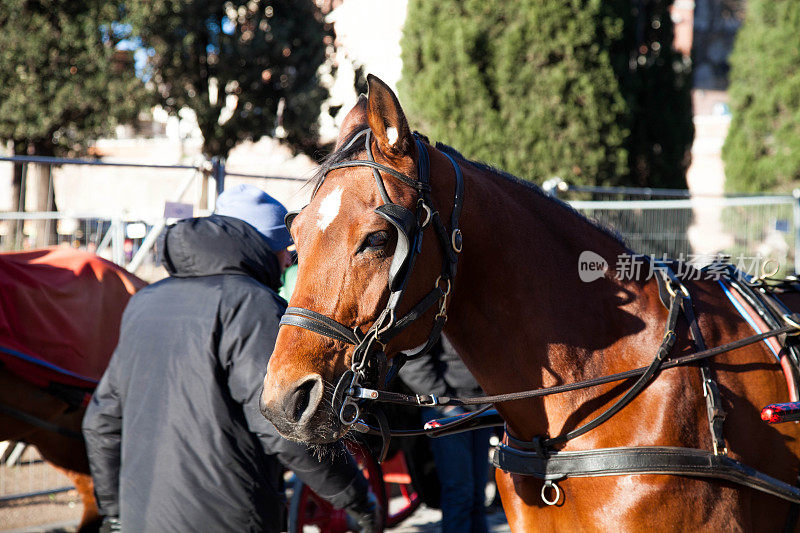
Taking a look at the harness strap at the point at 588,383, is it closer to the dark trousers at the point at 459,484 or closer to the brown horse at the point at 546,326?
the brown horse at the point at 546,326

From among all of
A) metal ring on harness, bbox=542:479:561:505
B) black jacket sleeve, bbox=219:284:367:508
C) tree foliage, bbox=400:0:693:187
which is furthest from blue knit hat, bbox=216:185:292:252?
tree foliage, bbox=400:0:693:187

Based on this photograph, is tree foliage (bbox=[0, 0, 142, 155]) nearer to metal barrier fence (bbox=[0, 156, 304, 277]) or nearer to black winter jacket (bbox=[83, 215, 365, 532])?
metal barrier fence (bbox=[0, 156, 304, 277])

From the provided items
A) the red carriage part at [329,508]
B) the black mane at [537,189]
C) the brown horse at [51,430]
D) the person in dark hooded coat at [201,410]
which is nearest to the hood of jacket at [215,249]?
the person in dark hooded coat at [201,410]

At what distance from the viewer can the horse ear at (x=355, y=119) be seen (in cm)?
210

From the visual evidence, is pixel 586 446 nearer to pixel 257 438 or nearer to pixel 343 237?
pixel 343 237

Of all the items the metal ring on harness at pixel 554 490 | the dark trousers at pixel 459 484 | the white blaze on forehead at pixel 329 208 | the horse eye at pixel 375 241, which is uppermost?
the white blaze on forehead at pixel 329 208

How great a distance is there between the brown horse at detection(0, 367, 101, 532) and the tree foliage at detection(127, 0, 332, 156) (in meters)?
11.3

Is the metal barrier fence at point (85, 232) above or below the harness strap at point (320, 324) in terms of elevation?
below

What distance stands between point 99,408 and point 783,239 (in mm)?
7343

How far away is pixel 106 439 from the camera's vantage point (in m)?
2.75

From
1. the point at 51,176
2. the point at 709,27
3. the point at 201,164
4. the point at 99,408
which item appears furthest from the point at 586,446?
the point at 709,27

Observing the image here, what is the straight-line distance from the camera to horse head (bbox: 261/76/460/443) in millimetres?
1746

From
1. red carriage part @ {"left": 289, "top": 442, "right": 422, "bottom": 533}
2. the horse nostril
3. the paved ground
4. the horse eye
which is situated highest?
the horse eye

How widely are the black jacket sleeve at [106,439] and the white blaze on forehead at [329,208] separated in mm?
1361
